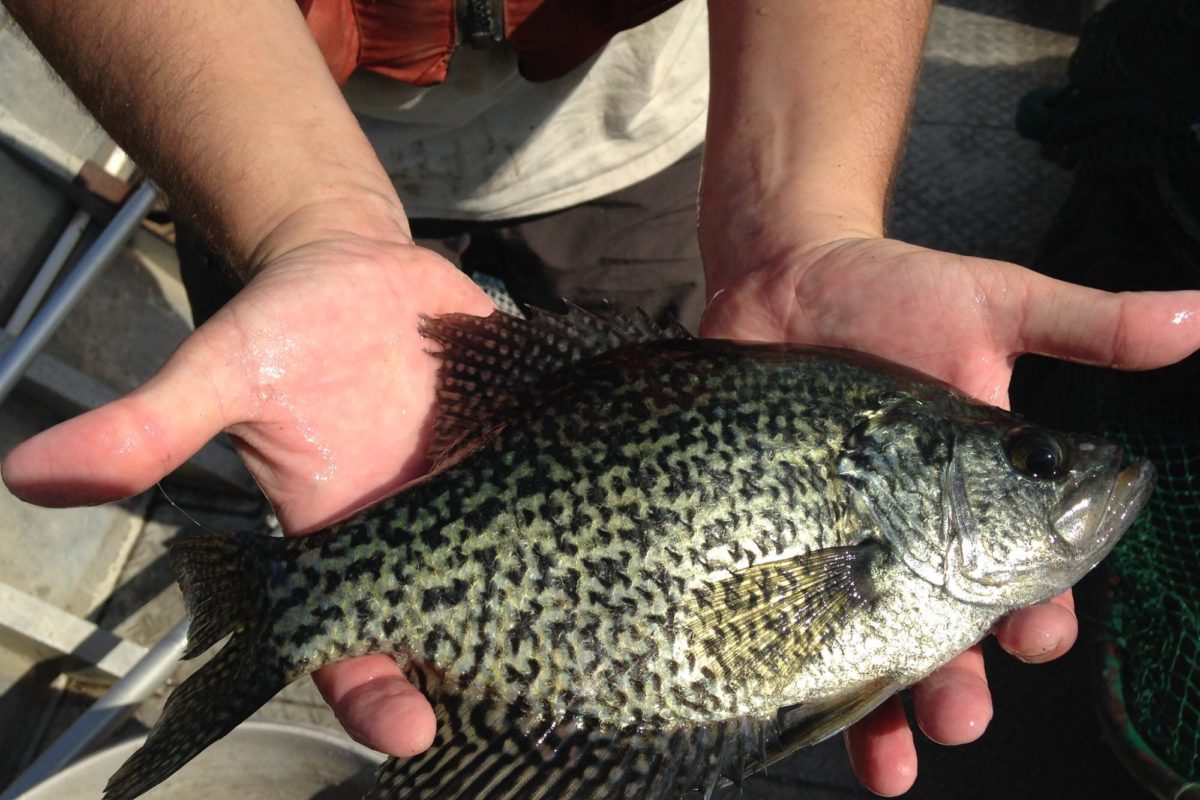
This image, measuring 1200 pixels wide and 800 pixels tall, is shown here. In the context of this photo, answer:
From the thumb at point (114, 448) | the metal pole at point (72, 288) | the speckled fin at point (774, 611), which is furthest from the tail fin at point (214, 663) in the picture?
the metal pole at point (72, 288)

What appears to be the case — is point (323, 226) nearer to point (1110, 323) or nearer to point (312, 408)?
point (312, 408)

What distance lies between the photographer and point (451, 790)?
210cm

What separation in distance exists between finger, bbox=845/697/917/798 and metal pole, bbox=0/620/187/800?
108 inches

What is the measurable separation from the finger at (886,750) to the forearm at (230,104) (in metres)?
1.86

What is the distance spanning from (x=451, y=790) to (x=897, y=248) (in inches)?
71.2

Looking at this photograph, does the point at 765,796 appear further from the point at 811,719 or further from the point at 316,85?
the point at 316,85

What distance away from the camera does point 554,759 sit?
6.98 ft

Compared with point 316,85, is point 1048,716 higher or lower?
lower

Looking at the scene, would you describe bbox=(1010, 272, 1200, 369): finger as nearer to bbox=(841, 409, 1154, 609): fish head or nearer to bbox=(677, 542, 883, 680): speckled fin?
bbox=(841, 409, 1154, 609): fish head

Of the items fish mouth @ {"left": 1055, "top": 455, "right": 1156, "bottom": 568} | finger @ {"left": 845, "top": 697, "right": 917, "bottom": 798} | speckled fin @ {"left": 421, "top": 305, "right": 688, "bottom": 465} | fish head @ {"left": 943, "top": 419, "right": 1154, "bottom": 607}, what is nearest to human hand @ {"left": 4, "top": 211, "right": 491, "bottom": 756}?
speckled fin @ {"left": 421, "top": 305, "right": 688, "bottom": 465}

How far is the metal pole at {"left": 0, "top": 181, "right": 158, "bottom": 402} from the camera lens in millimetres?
4113

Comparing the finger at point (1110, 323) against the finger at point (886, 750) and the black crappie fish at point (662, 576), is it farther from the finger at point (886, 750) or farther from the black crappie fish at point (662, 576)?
the finger at point (886, 750)

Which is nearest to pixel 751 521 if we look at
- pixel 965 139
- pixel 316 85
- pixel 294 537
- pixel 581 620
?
pixel 581 620

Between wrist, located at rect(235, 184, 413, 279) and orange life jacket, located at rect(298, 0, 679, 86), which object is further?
orange life jacket, located at rect(298, 0, 679, 86)
